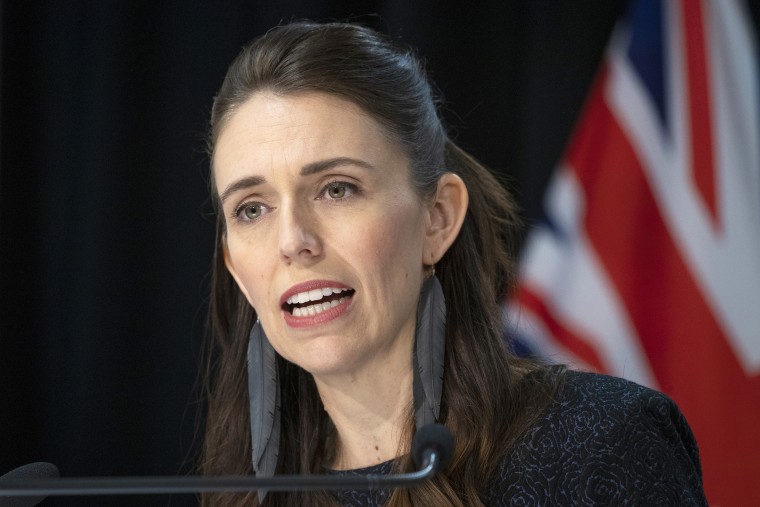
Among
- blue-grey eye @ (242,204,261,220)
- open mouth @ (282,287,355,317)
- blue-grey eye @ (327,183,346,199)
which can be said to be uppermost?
blue-grey eye @ (327,183,346,199)

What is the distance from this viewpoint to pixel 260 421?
161cm

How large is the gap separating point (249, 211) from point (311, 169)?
0.14 meters

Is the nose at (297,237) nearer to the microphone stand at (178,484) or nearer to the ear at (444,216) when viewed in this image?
the ear at (444,216)

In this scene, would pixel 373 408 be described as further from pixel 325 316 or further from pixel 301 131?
pixel 301 131

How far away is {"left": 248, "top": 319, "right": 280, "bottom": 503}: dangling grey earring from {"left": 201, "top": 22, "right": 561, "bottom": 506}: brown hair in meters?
0.07

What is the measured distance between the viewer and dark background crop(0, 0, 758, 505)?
7.40 feet

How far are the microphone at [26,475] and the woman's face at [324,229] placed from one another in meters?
0.42

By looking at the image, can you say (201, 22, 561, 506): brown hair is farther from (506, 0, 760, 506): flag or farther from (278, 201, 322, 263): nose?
(506, 0, 760, 506): flag

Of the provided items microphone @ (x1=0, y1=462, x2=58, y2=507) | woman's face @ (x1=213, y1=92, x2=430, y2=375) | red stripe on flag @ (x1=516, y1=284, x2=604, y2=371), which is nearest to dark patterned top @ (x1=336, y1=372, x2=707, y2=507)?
woman's face @ (x1=213, y1=92, x2=430, y2=375)

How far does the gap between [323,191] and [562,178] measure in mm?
977

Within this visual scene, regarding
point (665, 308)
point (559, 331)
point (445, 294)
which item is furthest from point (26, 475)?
point (665, 308)

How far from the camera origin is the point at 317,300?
1446mm

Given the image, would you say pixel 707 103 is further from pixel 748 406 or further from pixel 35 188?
pixel 35 188

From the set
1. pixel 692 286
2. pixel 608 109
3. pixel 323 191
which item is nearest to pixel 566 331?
pixel 692 286
